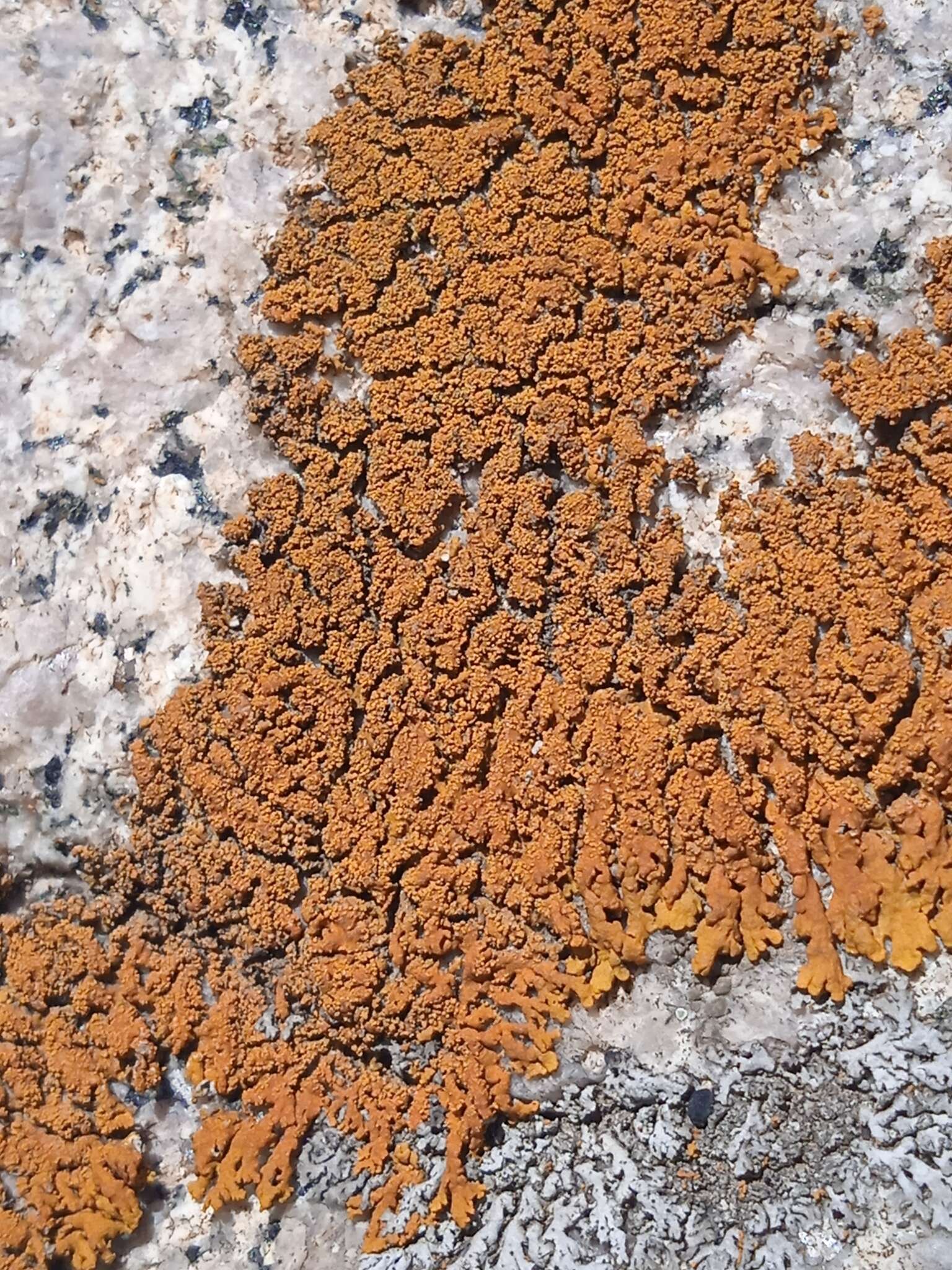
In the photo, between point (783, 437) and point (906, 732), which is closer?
point (906, 732)

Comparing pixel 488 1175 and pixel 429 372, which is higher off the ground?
pixel 429 372

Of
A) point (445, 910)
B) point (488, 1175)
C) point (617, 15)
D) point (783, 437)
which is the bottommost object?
point (488, 1175)

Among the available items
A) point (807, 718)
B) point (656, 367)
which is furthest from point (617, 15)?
point (807, 718)

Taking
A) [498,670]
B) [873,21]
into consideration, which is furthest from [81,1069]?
[873,21]

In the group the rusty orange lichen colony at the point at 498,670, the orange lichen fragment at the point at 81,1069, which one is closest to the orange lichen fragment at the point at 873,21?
the rusty orange lichen colony at the point at 498,670

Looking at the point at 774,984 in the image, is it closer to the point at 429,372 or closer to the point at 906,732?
the point at 906,732

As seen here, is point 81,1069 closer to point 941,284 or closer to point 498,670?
point 498,670

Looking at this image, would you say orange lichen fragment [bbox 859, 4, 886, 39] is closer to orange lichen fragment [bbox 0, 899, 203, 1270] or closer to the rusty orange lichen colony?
the rusty orange lichen colony

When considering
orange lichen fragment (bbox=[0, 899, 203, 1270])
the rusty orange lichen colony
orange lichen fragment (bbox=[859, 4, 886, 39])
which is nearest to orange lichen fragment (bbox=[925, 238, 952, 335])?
the rusty orange lichen colony
